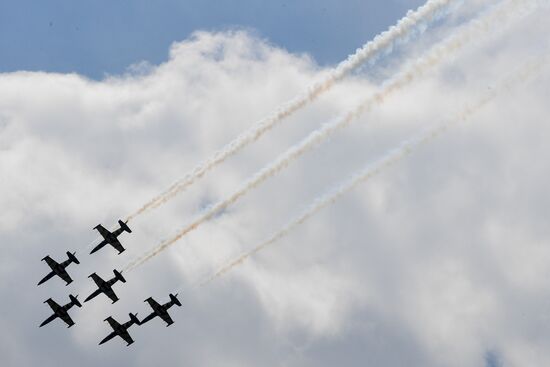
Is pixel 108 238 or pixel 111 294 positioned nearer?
pixel 108 238

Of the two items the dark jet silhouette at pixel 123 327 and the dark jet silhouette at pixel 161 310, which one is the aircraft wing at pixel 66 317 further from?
the dark jet silhouette at pixel 161 310

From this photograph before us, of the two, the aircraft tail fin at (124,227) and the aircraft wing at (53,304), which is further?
the aircraft wing at (53,304)

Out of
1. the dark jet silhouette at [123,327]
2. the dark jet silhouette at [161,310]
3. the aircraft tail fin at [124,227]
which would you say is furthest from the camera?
the dark jet silhouette at [123,327]

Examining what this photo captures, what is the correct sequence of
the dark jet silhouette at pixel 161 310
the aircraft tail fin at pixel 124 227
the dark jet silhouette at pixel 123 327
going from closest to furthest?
the aircraft tail fin at pixel 124 227 → the dark jet silhouette at pixel 161 310 → the dark jet silhouette at pixel 123 327

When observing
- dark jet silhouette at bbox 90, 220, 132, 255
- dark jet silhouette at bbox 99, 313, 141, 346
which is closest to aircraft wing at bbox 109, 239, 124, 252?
dark jet silhouette at bbox 90, 220, 132, 255

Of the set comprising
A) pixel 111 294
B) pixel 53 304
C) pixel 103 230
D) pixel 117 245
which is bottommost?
pixel 111 294

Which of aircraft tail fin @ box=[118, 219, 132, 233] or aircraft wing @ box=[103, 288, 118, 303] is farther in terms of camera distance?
aircraft wing @ box=[103, 288, 118, 303]

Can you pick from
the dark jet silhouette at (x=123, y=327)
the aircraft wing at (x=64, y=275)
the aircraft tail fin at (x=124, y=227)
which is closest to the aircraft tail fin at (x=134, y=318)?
the dark jet silhouette at (x=123, y=327)

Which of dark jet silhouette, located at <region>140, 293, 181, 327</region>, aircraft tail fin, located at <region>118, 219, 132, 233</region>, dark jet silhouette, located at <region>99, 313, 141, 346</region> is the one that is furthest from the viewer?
dark jet silhouette, located at <region>99, 313, 141, 346</region>

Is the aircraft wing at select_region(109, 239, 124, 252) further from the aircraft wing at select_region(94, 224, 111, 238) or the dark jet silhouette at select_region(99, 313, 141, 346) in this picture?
the dark jet silhouette at select_region(99, 313, 141, 346)

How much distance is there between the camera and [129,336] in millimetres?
95062

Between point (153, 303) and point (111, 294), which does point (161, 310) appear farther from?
point (111, 294)

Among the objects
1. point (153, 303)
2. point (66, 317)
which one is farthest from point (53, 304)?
point (153, 303)

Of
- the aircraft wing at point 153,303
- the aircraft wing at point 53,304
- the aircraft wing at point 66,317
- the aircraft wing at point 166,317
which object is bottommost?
the aircraft wing at point 166,317
